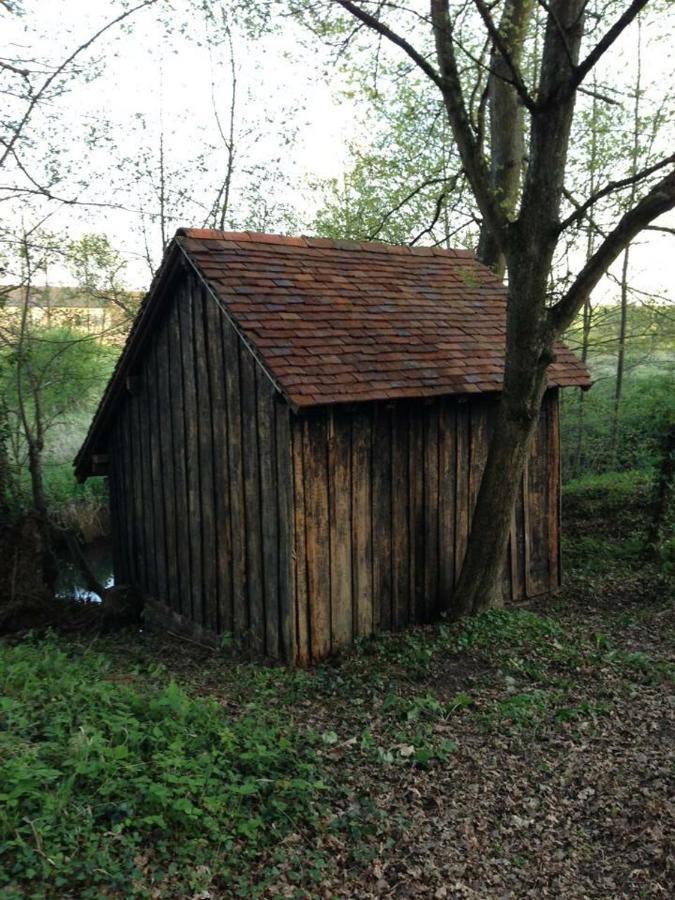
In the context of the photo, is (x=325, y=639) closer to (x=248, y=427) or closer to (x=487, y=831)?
(x=248, y=427)

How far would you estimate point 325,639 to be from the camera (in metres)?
7.69

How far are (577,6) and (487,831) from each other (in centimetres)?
710

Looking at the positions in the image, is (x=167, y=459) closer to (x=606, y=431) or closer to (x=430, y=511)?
(x=430, y=511)

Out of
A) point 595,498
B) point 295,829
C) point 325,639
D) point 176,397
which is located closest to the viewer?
point 295,829

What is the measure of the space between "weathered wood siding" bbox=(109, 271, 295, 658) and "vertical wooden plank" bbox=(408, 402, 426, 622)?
1648 mm

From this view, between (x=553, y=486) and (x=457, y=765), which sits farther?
(x=553, y=486)

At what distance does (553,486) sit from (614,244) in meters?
3.79

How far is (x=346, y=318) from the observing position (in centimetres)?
841

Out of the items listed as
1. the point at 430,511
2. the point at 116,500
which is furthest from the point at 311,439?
the point at 116,500

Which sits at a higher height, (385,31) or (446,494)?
(385,31)

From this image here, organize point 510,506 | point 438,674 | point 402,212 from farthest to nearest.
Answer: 1. point 402,212
2. point 510,506
3. point 438,674

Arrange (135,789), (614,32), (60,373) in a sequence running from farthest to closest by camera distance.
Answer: (60,373)
(614,32)
(135,789)

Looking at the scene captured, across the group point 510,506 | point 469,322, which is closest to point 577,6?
point 469,322

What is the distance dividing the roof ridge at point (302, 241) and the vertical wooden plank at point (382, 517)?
2.55 metres
